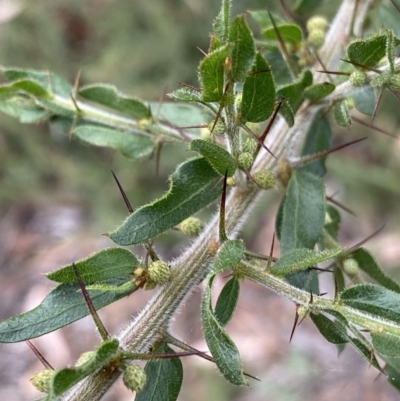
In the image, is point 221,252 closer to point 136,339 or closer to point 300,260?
point 300,260

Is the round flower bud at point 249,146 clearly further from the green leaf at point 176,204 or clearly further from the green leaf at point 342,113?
the green leaf at point 342,113

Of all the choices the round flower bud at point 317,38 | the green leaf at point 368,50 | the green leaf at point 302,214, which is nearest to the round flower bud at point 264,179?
the green leaf at point 302,214

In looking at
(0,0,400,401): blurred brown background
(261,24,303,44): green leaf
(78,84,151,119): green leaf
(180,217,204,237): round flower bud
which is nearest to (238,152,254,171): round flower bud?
(180,217,204,237): round flower bud

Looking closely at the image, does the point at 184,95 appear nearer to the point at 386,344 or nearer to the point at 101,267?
the point at 101,267

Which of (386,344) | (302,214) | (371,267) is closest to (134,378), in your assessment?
(386,344)

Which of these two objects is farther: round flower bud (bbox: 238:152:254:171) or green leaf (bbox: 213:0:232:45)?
round flower bud (bbox: 238:152:254:171)

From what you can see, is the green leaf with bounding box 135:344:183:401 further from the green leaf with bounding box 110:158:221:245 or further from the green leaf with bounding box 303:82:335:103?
the green leaf with bounding box 303:82:335:103

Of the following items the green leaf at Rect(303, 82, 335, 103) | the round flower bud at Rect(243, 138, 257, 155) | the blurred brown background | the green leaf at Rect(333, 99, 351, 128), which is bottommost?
the blurred brown background

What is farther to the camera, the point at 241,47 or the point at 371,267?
the point at 371,267

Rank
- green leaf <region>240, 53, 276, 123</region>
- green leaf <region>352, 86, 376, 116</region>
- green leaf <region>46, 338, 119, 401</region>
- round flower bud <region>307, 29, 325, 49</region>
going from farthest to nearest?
round flower bud <region>307, 29, 325, 49</region> < green leaf <region>352, 86, 376, 116</region> < green leaf <region>240, 53, 276, 123</region> < green leaf <region>46, 338, 119, 401</region>
